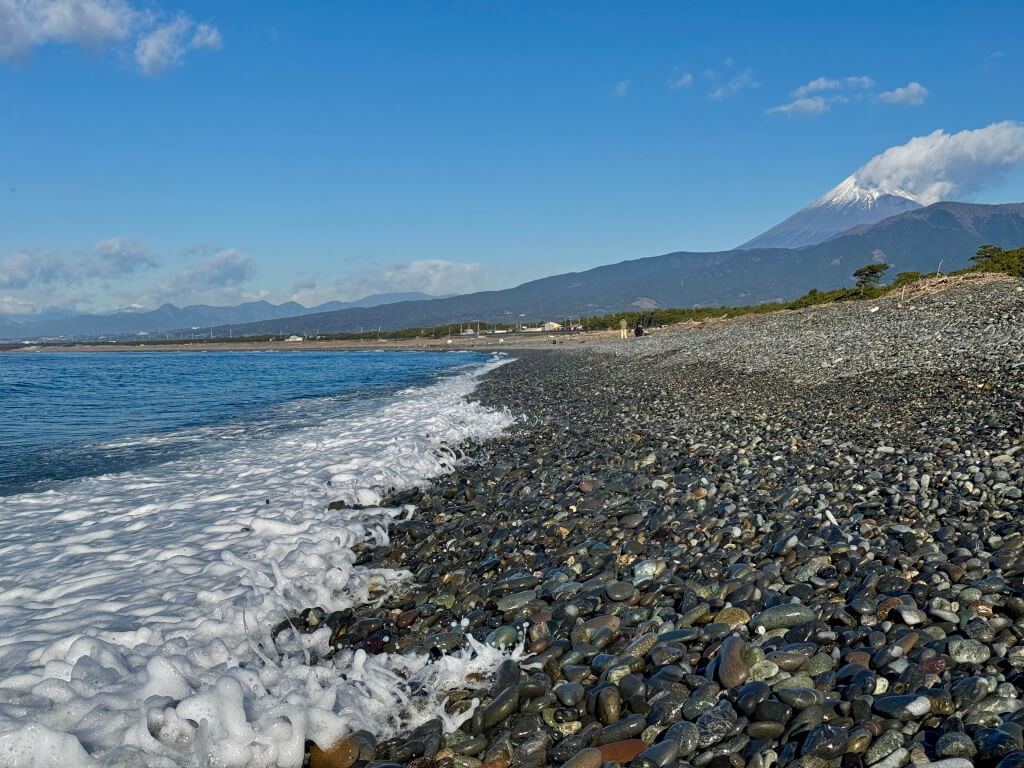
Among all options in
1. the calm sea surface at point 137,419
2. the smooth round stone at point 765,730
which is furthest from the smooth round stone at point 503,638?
→ the calm sea surface at point 137,419

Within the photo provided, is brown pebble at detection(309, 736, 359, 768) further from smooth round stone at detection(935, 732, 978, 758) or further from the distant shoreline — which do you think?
the distant shoreline

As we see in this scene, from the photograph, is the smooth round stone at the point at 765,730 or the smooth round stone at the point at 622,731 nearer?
the smooth round stone at the point at 765,730

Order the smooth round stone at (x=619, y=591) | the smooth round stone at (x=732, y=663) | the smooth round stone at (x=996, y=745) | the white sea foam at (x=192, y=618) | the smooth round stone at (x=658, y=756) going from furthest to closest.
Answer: the smooth round stone at (x=619, y=591)
the smooth round stone at (x=732, y=663)
the white sea foam at (x=192, y=618)
the smooth round stone at (x=658, y=756)
the smooth round stone at (x=996, y=745)

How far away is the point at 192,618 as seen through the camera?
4.50 meters

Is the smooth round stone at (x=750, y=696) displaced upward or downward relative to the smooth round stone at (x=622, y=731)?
upward

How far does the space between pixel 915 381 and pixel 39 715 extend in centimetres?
1305

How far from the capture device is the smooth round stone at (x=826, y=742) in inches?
101

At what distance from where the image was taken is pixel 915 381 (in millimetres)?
11172

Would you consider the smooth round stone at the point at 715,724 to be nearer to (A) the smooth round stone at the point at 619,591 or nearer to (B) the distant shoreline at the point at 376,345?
(A) the smooth round stone at the point at 619,591

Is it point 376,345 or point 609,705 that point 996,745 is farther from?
point 376,345

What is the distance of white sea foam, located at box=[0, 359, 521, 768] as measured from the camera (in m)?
3.06

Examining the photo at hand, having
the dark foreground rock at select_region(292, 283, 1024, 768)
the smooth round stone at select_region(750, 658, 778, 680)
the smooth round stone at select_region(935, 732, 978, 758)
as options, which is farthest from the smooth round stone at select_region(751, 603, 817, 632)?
the smooth round stone at select_region(935, 732, 978, 758)

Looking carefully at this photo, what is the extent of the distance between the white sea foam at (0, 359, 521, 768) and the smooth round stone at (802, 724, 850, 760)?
1.89 m

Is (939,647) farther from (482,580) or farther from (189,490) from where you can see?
(189,490)
